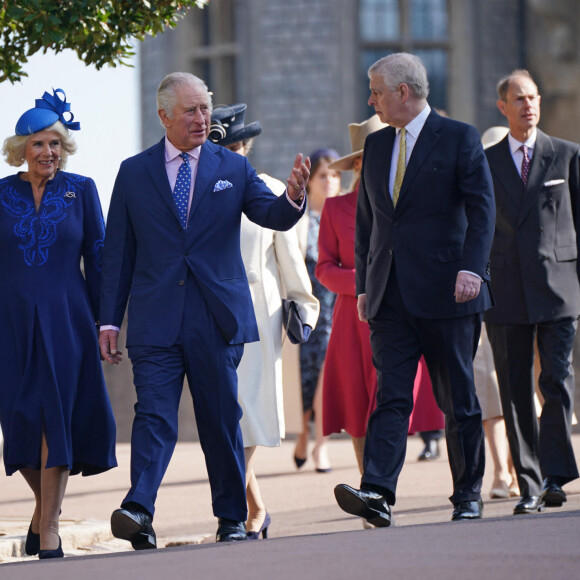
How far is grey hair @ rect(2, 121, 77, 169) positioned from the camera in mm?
7215

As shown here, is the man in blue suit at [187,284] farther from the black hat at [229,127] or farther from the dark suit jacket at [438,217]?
the black hat at [229,127]

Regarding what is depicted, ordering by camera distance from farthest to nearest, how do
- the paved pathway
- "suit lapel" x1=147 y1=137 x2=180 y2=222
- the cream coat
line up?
the cream coat, "suit lapel" x1=147 y1=137 x2=180 y2=222, the paved pathway

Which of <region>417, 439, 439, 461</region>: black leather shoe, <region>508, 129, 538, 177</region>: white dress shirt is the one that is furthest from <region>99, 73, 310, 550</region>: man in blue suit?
<region>417, 439, 439, 461</region>: black leather shoe

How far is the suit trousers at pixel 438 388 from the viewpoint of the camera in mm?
6781

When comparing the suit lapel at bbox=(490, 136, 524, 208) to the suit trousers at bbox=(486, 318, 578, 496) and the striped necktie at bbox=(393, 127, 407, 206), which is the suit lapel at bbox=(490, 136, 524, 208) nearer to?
the suit trousers at bbox=(486, 318, 578, 496)

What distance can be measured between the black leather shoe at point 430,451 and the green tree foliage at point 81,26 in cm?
460

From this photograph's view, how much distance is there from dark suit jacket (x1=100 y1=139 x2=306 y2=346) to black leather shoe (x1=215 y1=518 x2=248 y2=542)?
2.37 ft

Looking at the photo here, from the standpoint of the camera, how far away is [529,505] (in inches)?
300

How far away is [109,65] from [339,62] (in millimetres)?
10950

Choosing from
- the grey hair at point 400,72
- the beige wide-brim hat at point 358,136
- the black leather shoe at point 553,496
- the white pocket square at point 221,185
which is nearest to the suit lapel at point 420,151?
the grey hair at point 400,72

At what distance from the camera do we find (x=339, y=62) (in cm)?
1881

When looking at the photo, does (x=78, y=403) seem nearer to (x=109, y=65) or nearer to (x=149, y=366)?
(x=149, y=366)

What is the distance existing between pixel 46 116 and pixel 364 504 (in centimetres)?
221

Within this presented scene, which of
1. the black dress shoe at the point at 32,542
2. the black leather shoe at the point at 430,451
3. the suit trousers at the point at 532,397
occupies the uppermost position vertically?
the suit trousers at the point at 532,397
